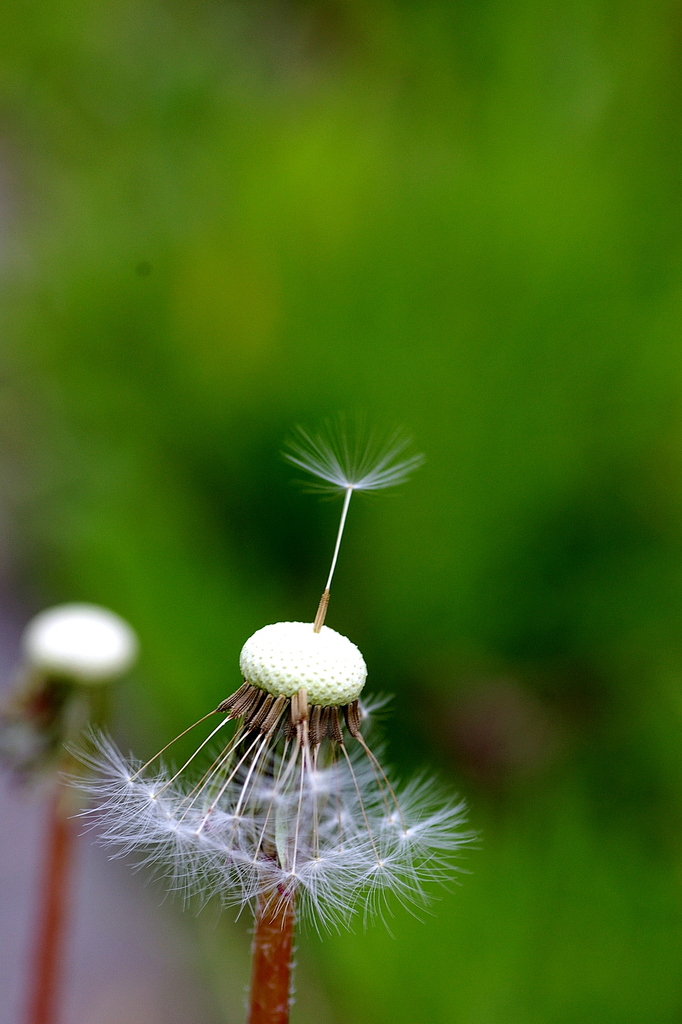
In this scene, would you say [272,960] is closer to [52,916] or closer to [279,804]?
[279,804]

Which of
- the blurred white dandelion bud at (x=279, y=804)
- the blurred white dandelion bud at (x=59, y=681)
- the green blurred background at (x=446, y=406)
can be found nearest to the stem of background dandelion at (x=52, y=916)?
the blurred white dandelion bud at (x=59, y=681)

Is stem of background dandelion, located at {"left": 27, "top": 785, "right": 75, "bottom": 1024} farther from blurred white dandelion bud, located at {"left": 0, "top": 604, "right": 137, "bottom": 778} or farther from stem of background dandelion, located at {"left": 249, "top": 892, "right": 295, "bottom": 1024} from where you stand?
stem of background dandelion, located at {"left": 249, "top": 892, "right": 295, "bottom": 1024}

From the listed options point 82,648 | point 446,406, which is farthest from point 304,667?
point 446,406

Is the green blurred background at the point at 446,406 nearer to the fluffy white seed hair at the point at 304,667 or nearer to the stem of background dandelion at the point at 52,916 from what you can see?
the stem of background dandelion at the point at 52,916

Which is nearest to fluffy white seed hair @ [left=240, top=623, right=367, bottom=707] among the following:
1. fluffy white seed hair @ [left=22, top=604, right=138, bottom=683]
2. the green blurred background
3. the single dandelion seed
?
the single dandelion seed

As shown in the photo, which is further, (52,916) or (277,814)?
(52,916)

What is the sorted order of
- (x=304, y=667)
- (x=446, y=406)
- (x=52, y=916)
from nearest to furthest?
1. (x=304, y=667)
2. (x=52, y=916)
3. (x=446, y=406)
